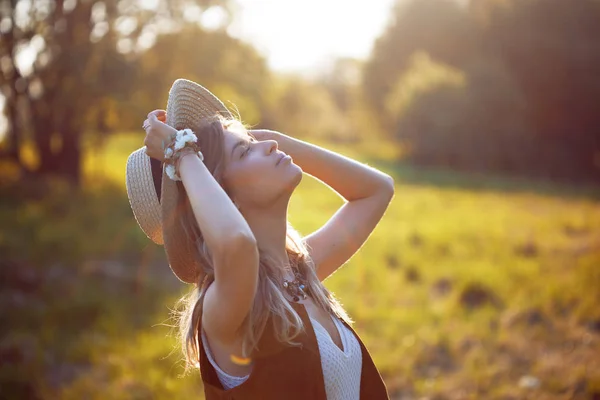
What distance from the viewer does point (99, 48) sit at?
13.5m

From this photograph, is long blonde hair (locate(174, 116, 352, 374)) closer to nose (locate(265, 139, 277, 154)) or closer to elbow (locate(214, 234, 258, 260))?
nose (locate(265, 139, 277, 154))

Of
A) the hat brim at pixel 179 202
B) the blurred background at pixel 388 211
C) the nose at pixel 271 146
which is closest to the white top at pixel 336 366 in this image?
the hat brim at pixel 179 202

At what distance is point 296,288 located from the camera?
7.47 ft

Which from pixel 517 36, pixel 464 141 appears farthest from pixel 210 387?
pixel 517 36

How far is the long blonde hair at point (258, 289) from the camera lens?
79.8 inches

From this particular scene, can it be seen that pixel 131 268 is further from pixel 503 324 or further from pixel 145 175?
pixel 145 175

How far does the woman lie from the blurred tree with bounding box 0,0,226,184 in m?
12.0

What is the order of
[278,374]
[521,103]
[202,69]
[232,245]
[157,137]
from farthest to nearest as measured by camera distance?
[521,103] → [202,69] → [157,137] → [278,374] → [232,245]

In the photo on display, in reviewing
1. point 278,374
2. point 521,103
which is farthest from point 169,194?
point 521,103

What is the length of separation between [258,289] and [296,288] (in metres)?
0.21

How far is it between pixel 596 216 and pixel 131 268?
34.8 feet

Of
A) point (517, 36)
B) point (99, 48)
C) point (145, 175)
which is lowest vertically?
point (99, 48)

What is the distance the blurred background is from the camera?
5.87 meters

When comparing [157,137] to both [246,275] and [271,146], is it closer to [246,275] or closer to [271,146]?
[271,146]
